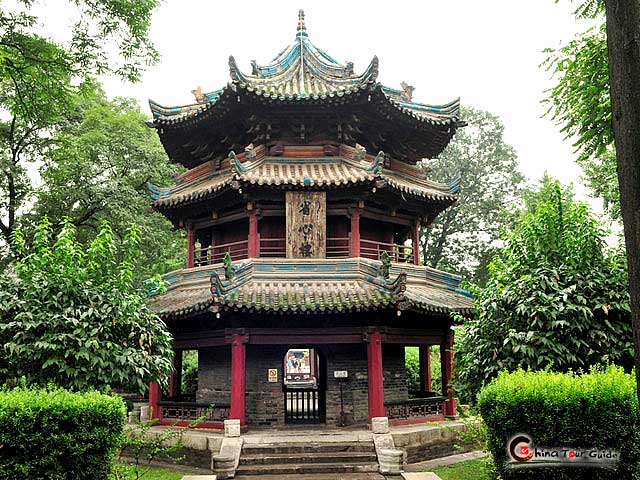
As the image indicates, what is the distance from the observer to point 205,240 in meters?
16.9

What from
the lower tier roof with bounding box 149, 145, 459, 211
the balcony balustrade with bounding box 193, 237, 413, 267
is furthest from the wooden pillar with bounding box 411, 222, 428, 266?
the lower tier roof with bounding box 149, 145, 459, 211

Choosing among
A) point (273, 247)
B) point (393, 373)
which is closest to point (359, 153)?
point (273, 247)

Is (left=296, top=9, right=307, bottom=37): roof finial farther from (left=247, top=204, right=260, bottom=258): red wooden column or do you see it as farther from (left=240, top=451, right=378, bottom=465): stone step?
(left=240, top=451, right=378, bottom=465): stone step

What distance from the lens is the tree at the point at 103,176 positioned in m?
21.8

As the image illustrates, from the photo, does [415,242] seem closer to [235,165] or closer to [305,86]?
[305,86]

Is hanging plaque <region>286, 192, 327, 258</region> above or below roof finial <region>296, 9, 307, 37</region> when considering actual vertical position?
below

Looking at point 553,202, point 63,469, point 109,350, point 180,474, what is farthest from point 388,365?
point 63,469

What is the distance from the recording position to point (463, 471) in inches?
456

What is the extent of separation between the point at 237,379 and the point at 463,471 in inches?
202

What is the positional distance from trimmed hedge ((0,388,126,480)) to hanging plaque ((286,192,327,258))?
23.3 feet

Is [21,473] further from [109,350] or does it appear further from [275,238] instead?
[275,238]

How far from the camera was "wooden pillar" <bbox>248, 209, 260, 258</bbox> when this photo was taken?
1380 cm

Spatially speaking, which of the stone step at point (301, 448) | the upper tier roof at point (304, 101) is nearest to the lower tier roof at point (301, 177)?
the upper tier roof at point (304, 101)

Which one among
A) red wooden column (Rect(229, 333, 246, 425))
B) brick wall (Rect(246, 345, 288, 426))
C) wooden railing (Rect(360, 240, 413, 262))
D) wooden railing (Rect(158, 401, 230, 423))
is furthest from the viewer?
wooden railing (Rect(360, 240, 413, 262))
